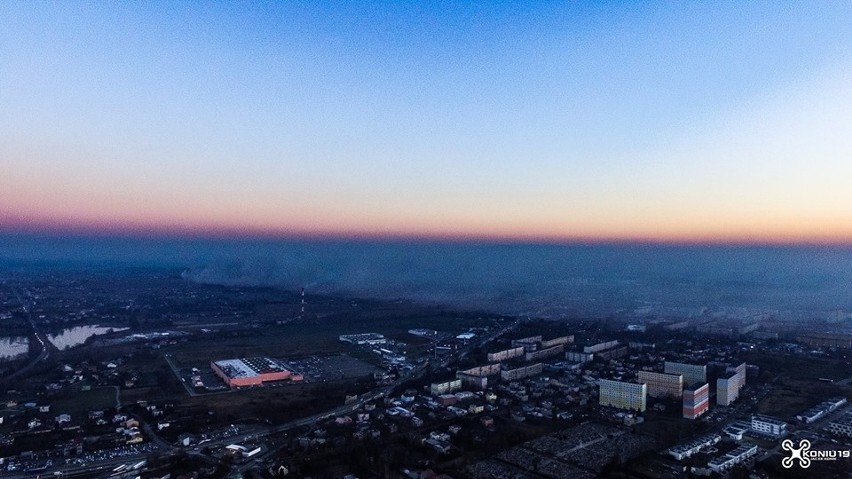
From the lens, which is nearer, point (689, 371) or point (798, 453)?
point (798, 453)

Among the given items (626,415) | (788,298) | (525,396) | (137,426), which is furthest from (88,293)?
(788,298)

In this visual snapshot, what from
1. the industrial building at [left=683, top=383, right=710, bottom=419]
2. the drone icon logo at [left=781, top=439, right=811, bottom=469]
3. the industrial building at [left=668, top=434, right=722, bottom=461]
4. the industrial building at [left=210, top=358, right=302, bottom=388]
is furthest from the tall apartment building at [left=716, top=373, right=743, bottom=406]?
the industrial building at [left=210, top=358, right=302, bottom=388]

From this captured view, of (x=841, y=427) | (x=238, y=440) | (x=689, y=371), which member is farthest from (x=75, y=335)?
(x=841, y=427)

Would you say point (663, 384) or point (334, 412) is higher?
point (663, 384)

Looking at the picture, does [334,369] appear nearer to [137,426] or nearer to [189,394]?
[189,394]

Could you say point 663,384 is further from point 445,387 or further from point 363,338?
point 363,338

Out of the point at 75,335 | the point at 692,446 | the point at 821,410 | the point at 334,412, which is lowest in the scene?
the point at 75,335

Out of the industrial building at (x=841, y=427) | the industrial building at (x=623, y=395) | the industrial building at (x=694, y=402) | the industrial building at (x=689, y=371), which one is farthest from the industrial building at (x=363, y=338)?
the industrial building at (x=841, y=427)

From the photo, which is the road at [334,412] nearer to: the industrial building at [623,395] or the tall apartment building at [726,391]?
the industrial building at [623,395]
